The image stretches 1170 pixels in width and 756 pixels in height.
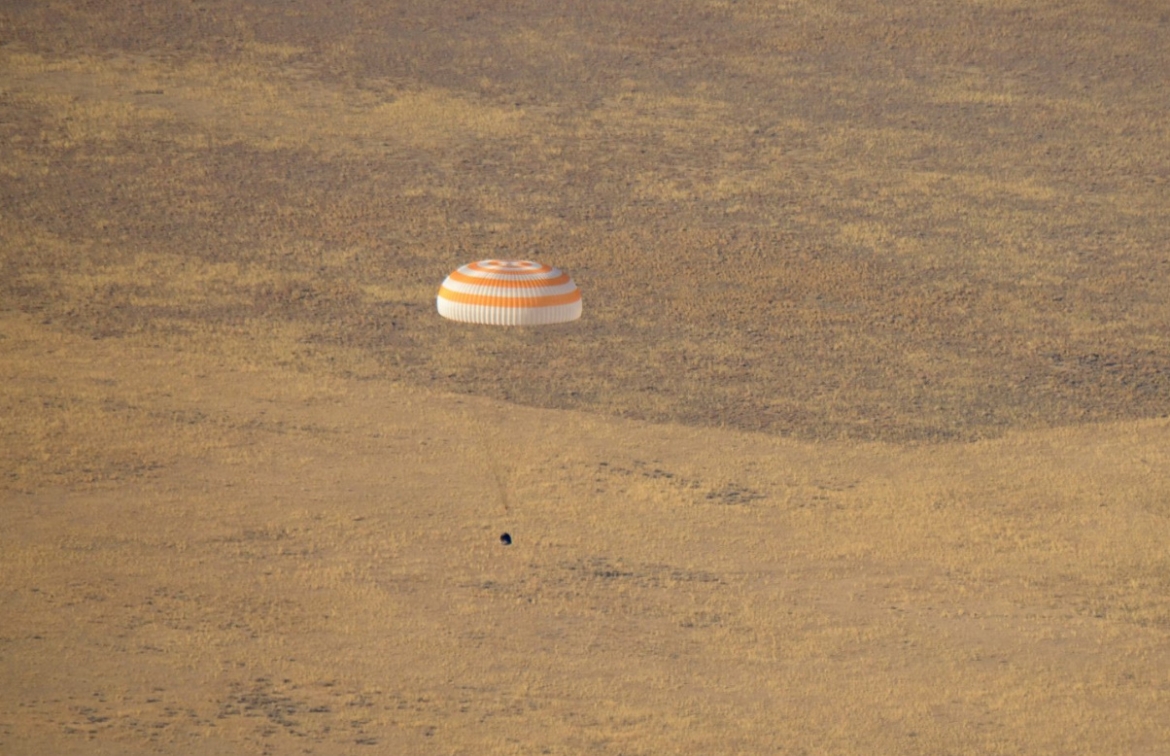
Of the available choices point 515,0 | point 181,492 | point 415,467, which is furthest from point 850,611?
point 515,0

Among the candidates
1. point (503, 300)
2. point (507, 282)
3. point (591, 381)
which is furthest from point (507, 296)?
point (591, 381)

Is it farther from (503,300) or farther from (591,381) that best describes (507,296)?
(591,381)

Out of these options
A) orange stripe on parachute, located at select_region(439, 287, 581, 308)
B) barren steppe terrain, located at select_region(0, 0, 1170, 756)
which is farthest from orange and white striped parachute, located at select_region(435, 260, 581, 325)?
barren steppe terrain, located at select_region(0, 0, 1170, 756)

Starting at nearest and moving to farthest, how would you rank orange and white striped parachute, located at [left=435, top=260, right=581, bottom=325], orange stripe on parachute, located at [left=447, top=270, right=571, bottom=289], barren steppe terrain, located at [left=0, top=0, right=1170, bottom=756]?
orange and white striped parachute, located at [left=435, top=260, right=581, bottom=325]
orange stripe on parachute, located at [left=447, top=270, right=571, bottom=289]
barren steppe terrain, located at [left=0, top=0, right=1170, bottom=756]

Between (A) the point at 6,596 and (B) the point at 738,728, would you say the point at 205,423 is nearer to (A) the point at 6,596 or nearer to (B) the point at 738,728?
(A) the point at 6,596

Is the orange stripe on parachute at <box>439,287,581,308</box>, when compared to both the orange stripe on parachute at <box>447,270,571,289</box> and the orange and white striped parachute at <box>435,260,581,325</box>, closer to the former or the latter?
the orange and white striped parachute at <box>435,260,581,325</box>

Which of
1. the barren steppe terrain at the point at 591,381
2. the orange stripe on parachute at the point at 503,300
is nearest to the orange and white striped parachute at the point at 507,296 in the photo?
the orange stripe on parachute at the point at 503,300

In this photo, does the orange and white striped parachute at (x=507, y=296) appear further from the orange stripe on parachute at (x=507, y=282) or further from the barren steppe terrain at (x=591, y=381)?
the barren steppe terrain at (x=591, y=381)
